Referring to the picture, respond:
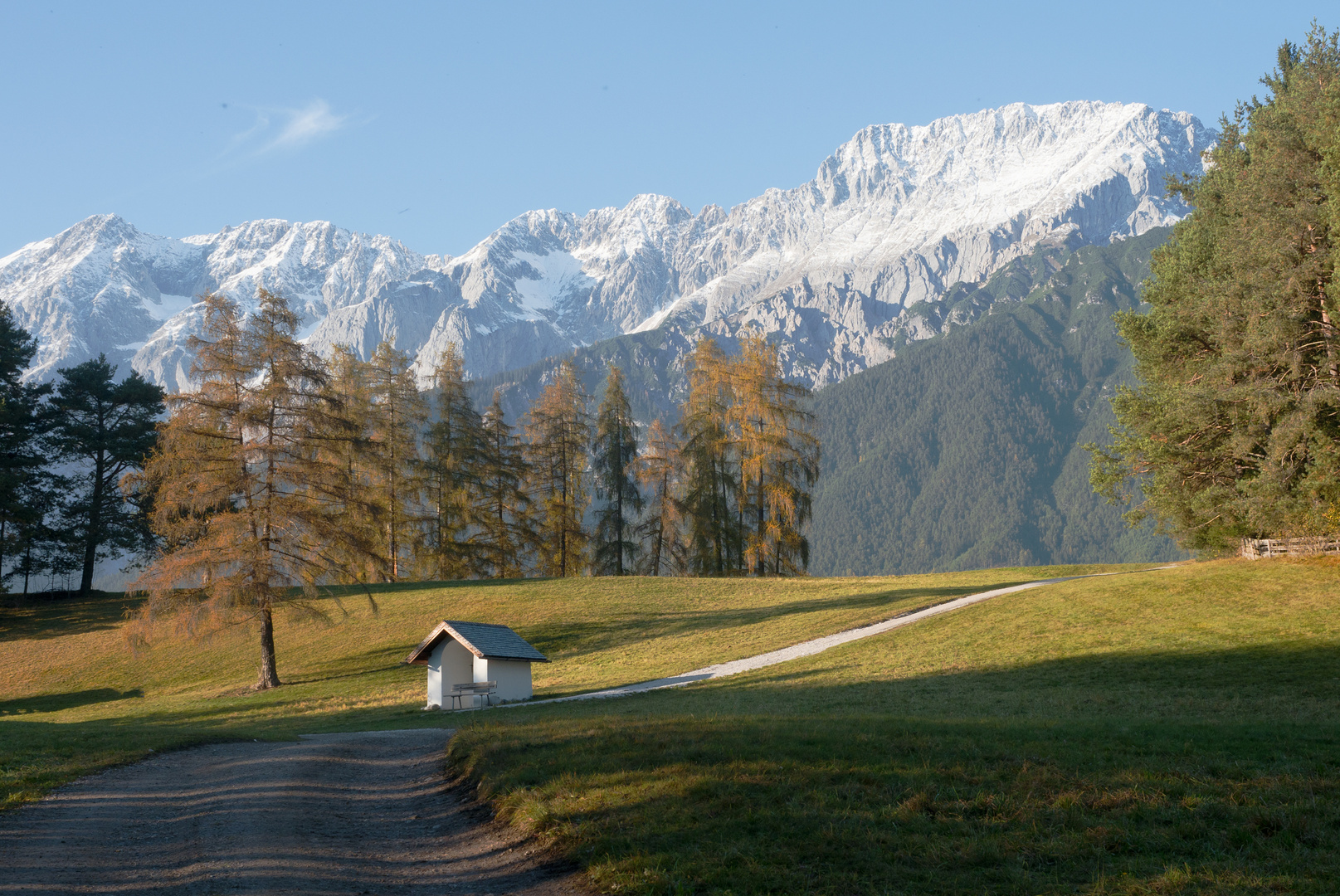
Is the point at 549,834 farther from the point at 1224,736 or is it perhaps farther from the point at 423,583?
the point at 423,583

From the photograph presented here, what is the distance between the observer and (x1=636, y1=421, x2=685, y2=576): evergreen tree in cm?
5109

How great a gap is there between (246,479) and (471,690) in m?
11.0

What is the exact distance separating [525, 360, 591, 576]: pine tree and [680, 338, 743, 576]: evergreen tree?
7161 millimetres

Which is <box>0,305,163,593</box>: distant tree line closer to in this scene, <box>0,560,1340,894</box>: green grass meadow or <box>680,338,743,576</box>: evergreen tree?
<box>0,560,1340,894</box>: green grass meadow

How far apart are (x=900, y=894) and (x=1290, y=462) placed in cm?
2678

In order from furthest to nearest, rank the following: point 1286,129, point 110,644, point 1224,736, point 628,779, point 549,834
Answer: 1. point 110,644
2. point 1286,129
3. point 1224,736
4. point 628,779
5. point 549,834

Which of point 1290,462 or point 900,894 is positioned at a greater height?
point 1290,462

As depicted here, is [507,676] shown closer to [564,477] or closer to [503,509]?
[503,509]

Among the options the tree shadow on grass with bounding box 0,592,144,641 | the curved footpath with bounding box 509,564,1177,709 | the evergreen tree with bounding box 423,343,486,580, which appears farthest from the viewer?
the evergreen tree with bounding box 423,343,486,580

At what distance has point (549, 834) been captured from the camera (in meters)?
8.87

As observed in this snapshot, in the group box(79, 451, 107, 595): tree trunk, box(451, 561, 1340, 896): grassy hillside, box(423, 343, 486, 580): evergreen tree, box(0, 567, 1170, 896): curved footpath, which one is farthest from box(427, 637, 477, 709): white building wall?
box(79, 451, 107, 595): tree trunk

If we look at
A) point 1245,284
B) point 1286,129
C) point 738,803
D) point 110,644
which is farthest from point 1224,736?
point 110,644

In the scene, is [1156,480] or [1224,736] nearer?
[1224,736]

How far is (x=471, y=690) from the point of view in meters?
26.9
